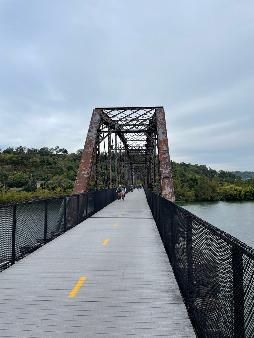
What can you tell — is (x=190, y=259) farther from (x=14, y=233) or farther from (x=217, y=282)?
(x=14, y=233)

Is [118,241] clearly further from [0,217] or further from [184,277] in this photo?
[184,277]

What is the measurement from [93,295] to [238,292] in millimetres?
4290

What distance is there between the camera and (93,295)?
734 centimetres

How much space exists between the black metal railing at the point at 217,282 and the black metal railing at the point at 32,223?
457 cm

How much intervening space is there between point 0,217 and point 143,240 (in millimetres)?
5991

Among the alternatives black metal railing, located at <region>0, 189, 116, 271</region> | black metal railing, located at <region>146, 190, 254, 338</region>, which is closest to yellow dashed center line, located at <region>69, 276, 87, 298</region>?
black metal railing, located at <region>146, 190, 254, 338</region>

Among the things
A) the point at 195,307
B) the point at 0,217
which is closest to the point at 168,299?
the point at 195,307

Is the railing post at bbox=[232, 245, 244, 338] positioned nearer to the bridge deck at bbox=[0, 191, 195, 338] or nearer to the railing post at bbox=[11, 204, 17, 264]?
the bridge deck at bbox=[0, 191, 195, 338]

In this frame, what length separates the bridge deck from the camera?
5715 millimetres

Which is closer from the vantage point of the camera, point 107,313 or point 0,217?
point 107,313

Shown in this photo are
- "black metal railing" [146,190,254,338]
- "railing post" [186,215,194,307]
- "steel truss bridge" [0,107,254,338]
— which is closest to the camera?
"black metal railing" [146,190,254,338]

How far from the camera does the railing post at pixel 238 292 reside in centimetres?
345

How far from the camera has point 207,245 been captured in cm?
540

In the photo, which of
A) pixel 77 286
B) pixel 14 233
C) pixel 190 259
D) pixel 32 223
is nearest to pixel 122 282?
pixel 77 286
